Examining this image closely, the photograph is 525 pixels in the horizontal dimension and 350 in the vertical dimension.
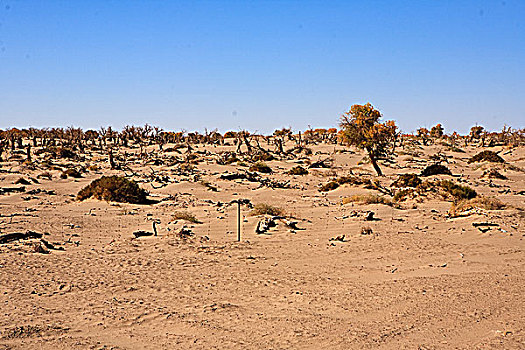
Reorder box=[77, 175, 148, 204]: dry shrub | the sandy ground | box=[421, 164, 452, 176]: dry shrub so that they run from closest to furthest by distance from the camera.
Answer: the sandy ground < box=[77, 175, 148, 204]: dry shrub < box=[421, 164, 452, 176]: dry shrub

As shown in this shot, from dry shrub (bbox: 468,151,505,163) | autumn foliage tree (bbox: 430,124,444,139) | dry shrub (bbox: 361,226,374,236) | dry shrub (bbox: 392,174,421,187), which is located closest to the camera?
dry shrub (bbox: 361,226,374,236)

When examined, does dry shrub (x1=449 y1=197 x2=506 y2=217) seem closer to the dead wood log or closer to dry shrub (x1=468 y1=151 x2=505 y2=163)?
the dead wood log

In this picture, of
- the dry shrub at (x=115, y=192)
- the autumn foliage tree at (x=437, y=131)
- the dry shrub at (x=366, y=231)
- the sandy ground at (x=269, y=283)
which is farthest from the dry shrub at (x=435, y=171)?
the autumn foliage tree at (x=437, y=131)

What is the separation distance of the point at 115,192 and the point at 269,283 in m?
12.6

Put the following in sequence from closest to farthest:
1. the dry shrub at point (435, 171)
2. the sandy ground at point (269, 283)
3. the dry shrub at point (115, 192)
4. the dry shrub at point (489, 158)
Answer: the sandy ground at point (269, 283) < the dry shrub at point (115, 192) < the dry shrub at point (435, 171) < the dry shrub at point (489, 158)

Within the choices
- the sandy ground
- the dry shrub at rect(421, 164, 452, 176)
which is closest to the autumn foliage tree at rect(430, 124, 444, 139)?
the dry shrub at rect(421, 164, 452, 176)

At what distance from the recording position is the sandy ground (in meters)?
6.19

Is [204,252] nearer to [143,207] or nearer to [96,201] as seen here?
[143,207]

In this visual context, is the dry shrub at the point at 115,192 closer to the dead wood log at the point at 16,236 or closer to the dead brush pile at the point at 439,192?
the dead wood log at the point at 16,236

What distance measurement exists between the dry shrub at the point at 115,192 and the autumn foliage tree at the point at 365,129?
Answer: 1489 cm

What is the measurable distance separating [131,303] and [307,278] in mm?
3304

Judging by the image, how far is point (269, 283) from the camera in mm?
8586

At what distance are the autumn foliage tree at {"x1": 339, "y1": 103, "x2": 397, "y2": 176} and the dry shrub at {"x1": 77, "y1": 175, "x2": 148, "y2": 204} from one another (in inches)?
586

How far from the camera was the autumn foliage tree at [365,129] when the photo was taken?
1155 inches
